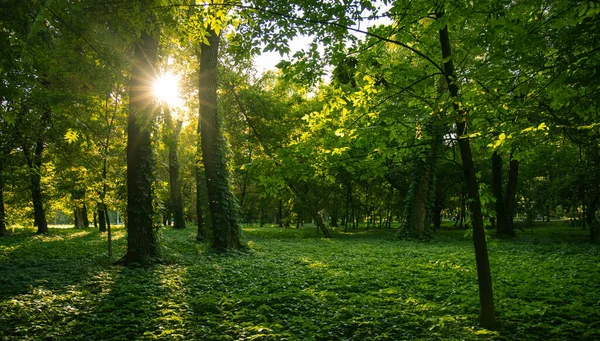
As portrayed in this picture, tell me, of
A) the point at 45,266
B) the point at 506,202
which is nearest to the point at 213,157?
the point at 45,266

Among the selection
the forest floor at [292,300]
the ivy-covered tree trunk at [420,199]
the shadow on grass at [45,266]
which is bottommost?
the forest floor at [292,300]

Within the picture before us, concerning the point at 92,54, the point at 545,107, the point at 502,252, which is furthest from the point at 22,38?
the point at 502,252

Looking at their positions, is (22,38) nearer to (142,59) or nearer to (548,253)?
(142,59)

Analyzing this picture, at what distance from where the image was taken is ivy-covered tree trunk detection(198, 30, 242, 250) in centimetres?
1272

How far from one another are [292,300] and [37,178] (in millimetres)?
18423

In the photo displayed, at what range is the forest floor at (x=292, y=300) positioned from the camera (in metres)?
4.89

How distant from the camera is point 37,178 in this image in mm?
18406

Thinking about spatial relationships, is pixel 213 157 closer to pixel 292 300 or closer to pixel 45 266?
pixel 45 266

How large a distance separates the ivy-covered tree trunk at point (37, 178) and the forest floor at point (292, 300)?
31.7ft

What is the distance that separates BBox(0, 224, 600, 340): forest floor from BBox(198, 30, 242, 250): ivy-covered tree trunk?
2161 millimetres

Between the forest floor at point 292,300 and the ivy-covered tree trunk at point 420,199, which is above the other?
the ivy-covered tree trunk at point 420,199

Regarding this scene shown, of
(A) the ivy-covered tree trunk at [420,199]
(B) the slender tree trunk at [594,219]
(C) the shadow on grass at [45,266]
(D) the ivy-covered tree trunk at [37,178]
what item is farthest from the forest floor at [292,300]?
(D) the ivy-covered tree trunk at [37,178]

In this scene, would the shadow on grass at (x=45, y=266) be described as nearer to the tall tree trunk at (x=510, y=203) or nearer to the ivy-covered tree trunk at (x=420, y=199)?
the ivy-covered tree trunk at (x=420, y=199)

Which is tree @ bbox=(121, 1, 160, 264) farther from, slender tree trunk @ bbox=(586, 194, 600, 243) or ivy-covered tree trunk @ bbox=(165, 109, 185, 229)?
slender tree trunk @ bbox=(586, 194, 600, 243)
